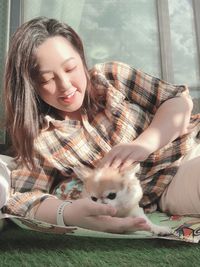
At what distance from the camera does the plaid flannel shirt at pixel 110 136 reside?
111 centimetres

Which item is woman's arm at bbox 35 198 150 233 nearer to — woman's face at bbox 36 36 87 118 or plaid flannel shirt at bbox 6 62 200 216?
plaid flannel shirt at bbox 6 62 200 216

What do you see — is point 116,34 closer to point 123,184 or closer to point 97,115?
point 97,115

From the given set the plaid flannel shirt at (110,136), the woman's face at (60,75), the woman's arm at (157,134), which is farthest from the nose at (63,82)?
the woman's arm at (157,134)

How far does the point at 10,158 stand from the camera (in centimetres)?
126

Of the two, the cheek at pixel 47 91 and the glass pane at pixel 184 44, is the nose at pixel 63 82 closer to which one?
the cheek at pixel 47 91

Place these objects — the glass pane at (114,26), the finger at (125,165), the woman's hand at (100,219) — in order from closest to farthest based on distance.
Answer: the woman's hand at (100,219) < the finger at (125,165) < the glass pane at (114,26)

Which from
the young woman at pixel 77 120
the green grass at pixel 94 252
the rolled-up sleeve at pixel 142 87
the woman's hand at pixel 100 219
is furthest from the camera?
the rolled-up sleeve at pixel 142 87

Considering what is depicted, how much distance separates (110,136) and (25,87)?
0.98ft

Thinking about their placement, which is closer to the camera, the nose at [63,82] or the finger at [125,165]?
the finger at [125,165]

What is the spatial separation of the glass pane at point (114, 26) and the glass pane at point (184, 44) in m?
0.10

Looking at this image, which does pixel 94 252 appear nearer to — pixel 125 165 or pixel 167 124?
pixel 125 165

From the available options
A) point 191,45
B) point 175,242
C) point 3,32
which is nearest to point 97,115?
point 175,242

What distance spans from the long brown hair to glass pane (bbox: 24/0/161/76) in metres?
0.83

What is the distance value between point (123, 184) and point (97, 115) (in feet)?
1.21
